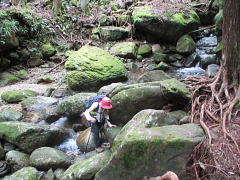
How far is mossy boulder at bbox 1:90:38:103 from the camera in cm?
820

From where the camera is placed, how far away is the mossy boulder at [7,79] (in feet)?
31.6

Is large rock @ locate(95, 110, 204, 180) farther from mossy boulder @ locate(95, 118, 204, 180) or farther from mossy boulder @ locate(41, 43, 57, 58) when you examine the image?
mossy boulder @ locate(41, 43, 57, 58)

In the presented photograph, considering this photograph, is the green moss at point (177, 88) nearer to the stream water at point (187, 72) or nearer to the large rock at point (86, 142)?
the large rock at point (86, 142)

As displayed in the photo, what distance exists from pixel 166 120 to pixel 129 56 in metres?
7.16

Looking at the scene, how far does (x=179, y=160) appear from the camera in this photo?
3.64m

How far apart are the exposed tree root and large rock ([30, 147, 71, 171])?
2.77 m

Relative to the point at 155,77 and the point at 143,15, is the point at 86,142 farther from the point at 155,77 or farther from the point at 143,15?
the point at 143,15

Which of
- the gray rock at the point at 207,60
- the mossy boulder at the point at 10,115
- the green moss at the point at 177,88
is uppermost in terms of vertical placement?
the green moss at the point at 177,88

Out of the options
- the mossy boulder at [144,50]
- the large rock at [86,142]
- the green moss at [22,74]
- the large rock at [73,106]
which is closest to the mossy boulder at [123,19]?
the mossy boulder at [144,50]

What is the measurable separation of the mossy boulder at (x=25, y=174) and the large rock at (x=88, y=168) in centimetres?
63

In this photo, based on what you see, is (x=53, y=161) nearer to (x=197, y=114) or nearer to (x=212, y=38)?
(x=197, y=114)

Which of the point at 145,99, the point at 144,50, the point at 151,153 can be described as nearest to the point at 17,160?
the point at 145,99

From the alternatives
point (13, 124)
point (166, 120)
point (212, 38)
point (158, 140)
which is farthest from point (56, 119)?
point (212, 38)

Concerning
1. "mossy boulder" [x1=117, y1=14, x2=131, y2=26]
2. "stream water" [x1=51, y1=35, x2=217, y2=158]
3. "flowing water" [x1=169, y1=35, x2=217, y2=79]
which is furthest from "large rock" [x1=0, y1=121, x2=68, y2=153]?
"mossy boulder" [x1=117, y1=14, x2=131, y2=26]
